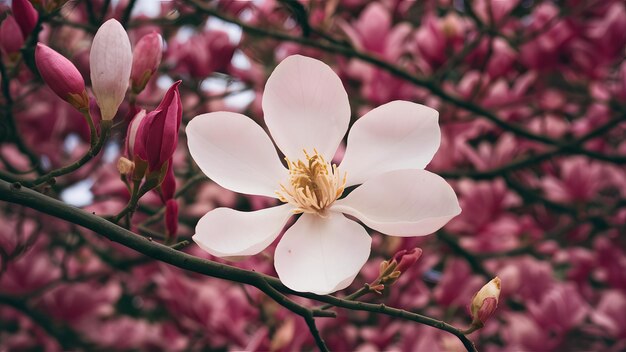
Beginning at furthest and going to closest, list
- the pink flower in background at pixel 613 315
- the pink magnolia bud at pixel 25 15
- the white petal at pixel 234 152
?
the pink flower in background at pixel 613 315 < the pink magnolia bud at pixel 25 15 < the white petal at pixel 234 152

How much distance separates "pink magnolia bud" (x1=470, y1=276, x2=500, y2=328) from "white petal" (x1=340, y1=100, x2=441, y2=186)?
0.13 m

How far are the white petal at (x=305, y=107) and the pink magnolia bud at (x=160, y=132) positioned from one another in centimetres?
11

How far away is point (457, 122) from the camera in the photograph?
5.28ft

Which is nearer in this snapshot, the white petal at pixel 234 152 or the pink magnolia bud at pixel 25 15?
the white petal at pixel 234 152

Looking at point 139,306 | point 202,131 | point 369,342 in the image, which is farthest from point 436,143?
point 139,306

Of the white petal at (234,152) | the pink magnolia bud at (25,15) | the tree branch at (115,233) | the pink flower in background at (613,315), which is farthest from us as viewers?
the pink flower in background at (613,315)

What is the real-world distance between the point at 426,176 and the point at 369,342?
0.83 m

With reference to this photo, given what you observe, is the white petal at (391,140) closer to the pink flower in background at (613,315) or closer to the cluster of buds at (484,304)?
the cluster of buds at (484,304)

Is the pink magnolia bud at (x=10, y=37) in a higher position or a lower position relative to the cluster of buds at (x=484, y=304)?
higher

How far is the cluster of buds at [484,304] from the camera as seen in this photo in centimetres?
59

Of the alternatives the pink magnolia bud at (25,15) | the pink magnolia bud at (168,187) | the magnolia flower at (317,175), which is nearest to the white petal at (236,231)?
the magnolia flower at (317,175)

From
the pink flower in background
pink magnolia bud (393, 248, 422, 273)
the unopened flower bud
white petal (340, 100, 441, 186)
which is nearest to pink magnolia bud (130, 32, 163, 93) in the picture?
the unopened flower bud

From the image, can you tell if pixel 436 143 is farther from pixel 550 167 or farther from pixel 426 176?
pixel 550 167

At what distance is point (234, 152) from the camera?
0.66 metres
